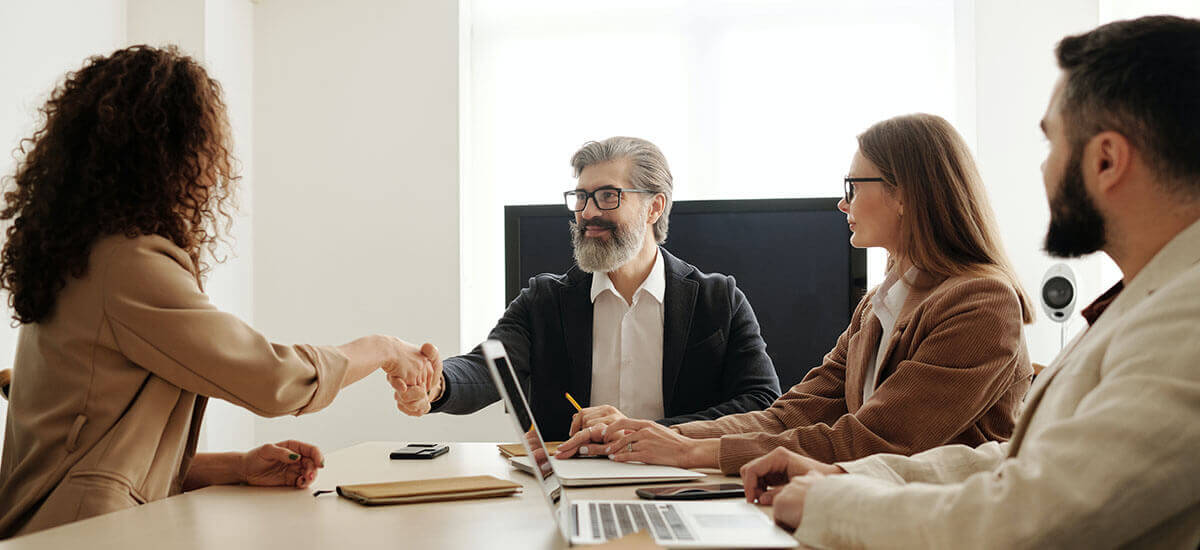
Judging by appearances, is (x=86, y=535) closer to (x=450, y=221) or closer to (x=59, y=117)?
(x=59, y=117)

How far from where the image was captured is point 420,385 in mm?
2250

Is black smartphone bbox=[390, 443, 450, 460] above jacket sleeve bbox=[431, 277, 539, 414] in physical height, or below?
below

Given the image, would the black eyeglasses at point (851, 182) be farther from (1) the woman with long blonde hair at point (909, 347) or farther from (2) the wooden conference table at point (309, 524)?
(2) the wooden conference table at point (309, 524)

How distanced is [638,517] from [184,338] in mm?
757

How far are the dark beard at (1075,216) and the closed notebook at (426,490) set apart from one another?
0.92 m

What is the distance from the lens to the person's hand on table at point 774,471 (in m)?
1.46

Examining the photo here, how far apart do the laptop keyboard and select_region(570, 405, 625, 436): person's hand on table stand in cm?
58

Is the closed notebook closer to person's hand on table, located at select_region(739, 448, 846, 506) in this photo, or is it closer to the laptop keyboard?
the laptop keyboard

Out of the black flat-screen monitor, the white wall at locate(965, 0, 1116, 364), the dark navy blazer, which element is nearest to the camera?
the dark navy blazer

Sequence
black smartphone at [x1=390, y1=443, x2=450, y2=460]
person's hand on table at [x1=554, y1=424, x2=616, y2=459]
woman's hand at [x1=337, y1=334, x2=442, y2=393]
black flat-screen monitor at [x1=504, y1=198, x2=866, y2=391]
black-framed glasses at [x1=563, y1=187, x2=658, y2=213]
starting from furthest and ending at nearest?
black flat-screen monitor at [x1=504, y1=198, x2=866, y2=391], black-framed glasses at [x1=563, y1=187, x2=658, y2=213], black smartphone at [x1=390, y1=443, x2=450, y2=460], person's hand on table at [x1=554, y1=424, x2=616, y2=459], woman's hand at [x1=337, y1=334, x2=442, y2=393]

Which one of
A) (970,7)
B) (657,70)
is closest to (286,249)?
(657,70)

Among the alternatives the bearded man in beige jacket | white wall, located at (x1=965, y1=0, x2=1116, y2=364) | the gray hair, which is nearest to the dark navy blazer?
the gray hair

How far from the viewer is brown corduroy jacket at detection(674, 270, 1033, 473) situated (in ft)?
5.57

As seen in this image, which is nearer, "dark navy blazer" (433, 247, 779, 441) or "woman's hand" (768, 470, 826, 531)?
"woman's hand" (768, 470, 826, 531)
